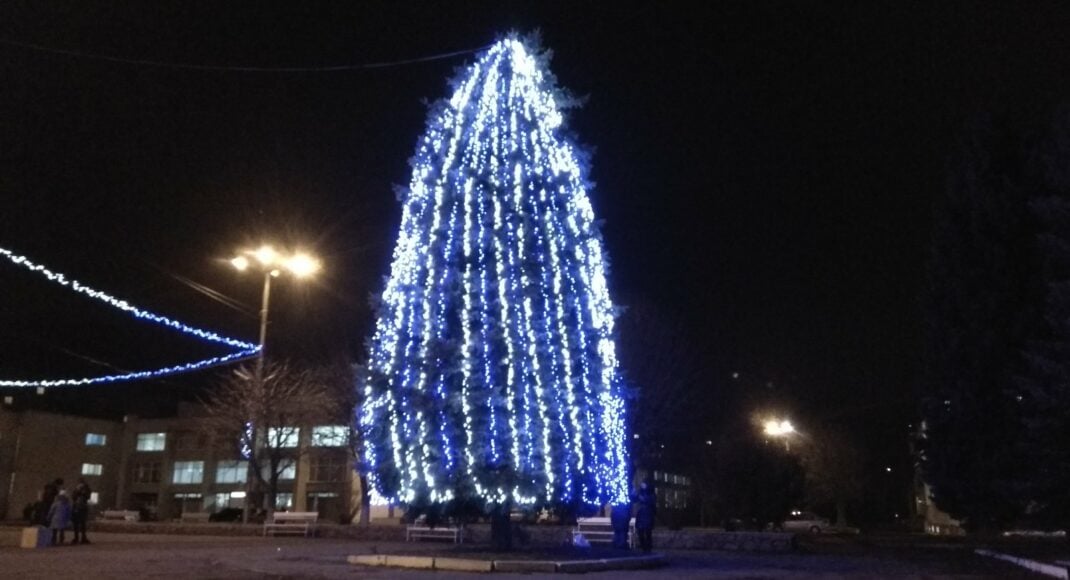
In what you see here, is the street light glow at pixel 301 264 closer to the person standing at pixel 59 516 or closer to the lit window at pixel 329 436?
the person standing at pixel 59 516

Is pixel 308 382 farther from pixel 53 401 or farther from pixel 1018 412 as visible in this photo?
pixel 53 401

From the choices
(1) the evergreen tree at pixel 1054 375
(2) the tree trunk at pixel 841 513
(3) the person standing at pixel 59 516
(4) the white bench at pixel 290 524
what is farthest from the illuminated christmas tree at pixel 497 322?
(2) the tree trunk at pixel 841 513

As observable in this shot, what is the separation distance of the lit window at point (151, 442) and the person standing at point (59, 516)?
60324 mm

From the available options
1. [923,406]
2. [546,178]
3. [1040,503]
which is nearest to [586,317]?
[546,178]

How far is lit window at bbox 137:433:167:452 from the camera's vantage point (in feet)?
268

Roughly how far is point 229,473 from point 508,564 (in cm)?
6421

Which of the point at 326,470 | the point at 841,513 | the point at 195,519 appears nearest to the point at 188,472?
the point at 326,470

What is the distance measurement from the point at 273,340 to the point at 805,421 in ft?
106

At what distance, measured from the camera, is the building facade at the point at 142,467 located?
66188 millimetres

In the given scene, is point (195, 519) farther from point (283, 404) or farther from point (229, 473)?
point (229, 473)

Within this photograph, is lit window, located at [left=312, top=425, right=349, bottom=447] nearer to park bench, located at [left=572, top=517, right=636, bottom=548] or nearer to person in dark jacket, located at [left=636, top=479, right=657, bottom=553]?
park bench, located at [left=572, top=517, right=636, bottom=548]

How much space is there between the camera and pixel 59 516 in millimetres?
23641

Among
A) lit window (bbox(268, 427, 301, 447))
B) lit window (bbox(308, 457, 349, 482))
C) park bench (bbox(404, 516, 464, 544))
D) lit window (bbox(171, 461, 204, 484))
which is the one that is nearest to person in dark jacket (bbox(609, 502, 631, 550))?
park bench (bbox(404, 516, 464, 544))

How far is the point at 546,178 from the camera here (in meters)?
18.4
